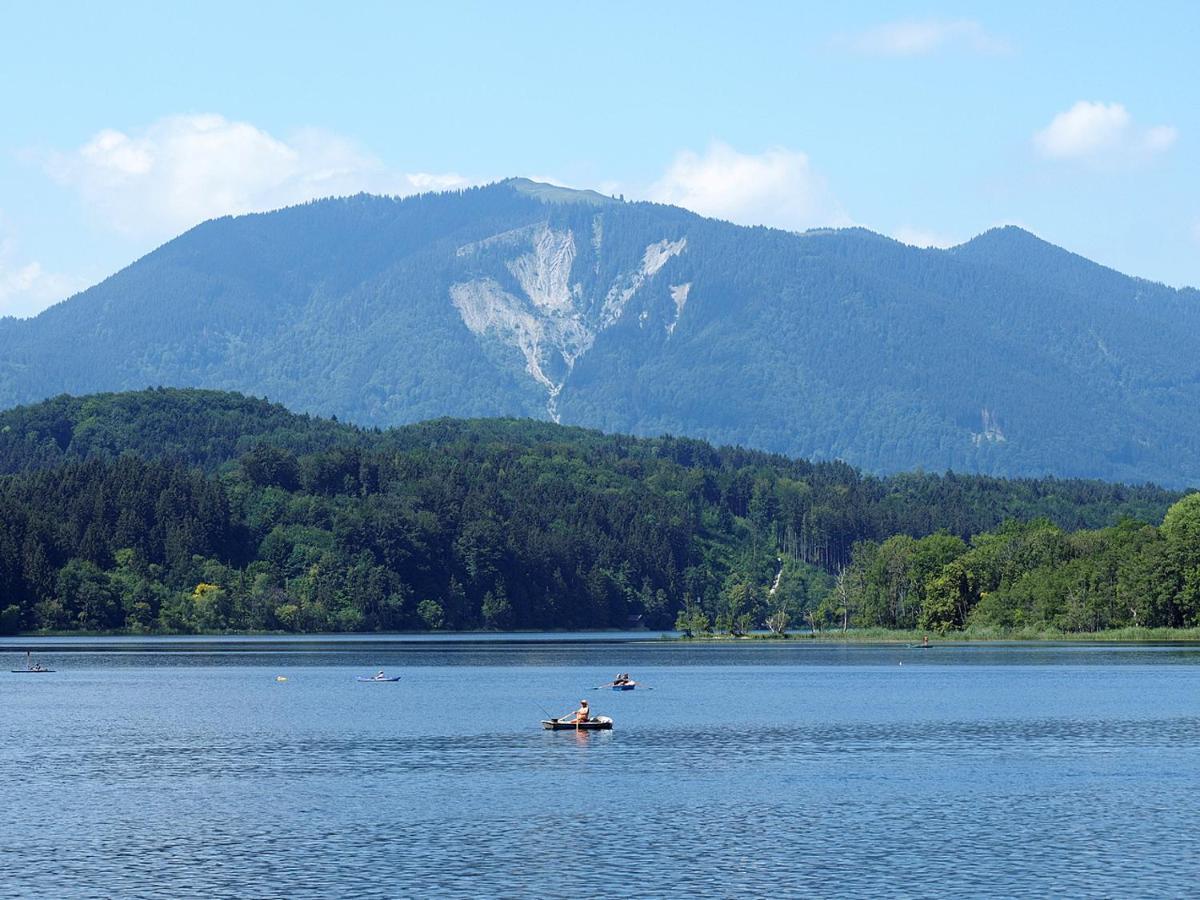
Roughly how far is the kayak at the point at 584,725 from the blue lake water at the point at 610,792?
3.52ft

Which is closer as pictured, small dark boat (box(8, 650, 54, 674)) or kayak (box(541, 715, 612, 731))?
kayak (box(541, 715, 612, 731))

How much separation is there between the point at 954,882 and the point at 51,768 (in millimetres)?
46987

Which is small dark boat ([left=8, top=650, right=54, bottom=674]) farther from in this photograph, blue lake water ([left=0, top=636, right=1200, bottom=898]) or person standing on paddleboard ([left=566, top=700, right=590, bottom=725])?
person standing on paddleboard ([left=566, top=700, right=590, bottom=725])

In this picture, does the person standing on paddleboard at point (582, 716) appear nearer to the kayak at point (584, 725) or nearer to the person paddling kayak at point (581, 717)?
the person paddling kayak at point (581, 717)

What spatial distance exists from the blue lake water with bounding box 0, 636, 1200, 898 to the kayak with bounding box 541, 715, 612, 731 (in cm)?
107

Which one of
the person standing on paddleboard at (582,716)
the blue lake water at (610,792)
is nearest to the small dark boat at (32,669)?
the blue lake water at (610,792)

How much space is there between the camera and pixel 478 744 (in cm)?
9788

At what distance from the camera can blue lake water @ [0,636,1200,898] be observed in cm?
5816

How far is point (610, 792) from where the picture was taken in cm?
7769

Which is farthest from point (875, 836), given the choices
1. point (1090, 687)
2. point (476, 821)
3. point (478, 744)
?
point (1090, 687)

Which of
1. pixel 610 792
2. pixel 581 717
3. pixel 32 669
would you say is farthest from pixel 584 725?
pixel 32 669

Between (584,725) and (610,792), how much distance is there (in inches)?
1085

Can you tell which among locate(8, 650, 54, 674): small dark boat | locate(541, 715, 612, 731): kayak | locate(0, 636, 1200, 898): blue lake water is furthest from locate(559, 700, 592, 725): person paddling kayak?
locate(8, 650, 54, 674): small dark boat

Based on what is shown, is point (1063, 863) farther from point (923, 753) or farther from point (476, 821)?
point (923, 753)
